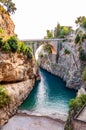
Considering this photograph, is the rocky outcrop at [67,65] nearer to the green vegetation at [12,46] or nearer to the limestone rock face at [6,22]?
the green vegetation at [12,46]

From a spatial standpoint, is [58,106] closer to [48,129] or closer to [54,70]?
[48,129]

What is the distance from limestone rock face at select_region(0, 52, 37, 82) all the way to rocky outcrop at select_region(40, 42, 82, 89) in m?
13.1

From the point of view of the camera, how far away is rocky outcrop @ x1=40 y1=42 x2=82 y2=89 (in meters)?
76.9

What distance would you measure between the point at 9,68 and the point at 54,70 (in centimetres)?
4043

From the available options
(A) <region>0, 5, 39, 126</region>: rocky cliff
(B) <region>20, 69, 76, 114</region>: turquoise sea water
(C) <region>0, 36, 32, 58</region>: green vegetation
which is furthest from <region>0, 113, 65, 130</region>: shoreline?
(C) <region>0, 36, 32, 58</region>: green vegetation

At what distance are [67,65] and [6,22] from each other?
2652cm

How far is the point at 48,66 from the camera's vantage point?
357ft

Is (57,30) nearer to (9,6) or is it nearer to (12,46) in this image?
(9,6)

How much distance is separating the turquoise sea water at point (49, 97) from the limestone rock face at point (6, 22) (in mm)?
19056

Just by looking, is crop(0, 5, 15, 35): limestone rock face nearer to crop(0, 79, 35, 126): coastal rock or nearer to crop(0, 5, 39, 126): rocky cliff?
crop(0, 5, 39, 126): rocky cliff

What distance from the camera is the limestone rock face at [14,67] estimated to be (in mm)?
60728

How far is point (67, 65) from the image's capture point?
90.8 meters

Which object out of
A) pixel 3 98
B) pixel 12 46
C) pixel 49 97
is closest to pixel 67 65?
pixel 49 97

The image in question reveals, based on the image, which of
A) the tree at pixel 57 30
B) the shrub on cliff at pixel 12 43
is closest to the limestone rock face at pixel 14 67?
the shrub on cliff at pixel 12 43
